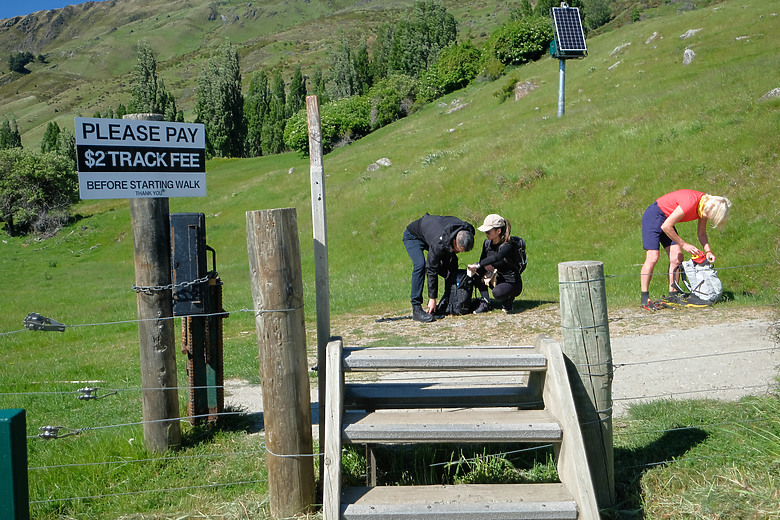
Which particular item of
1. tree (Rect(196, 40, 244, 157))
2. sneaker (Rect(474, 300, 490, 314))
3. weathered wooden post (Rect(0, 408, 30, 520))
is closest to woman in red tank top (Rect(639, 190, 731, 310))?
sneaker (Rect(474, 300, 490, 314))

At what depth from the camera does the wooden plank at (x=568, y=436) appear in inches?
147

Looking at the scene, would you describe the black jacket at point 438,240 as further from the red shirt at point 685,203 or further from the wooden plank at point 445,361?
the wooden plank at point 445,361

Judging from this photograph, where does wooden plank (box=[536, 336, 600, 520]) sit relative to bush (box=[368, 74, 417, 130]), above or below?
below

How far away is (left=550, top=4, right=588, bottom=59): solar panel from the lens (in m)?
27.0

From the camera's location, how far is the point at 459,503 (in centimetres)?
381

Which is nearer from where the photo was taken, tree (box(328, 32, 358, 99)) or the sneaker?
the sneaker

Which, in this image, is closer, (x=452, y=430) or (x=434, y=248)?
(x=452, y=430)

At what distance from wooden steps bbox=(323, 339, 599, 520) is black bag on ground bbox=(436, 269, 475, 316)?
5.95 meters

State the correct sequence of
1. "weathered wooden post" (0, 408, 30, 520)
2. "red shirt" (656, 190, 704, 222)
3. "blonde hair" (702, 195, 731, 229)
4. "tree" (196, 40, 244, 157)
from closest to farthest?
"weathered wooden post" (0, 408, 30, 520) < "blonde hair" (702, 195, 731, 229) < "red shirt" (656, 190, 704, 222) < "tree" (196, 40, 244, 157)

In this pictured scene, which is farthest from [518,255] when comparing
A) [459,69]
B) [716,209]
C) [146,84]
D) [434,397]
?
[146,84]

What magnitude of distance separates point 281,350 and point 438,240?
18.8ft

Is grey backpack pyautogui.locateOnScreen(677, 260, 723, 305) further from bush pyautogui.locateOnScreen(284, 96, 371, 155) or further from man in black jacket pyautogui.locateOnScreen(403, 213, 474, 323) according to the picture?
bush pyautogui.locateOnScreen(284, 96, 371, 155)

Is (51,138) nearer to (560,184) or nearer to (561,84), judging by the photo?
(561,84)

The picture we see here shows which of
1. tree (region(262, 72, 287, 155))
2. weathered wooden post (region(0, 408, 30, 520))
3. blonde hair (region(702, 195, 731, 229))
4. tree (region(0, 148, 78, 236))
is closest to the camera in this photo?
weathered wooden post (region(0, 408, 30, 520))
